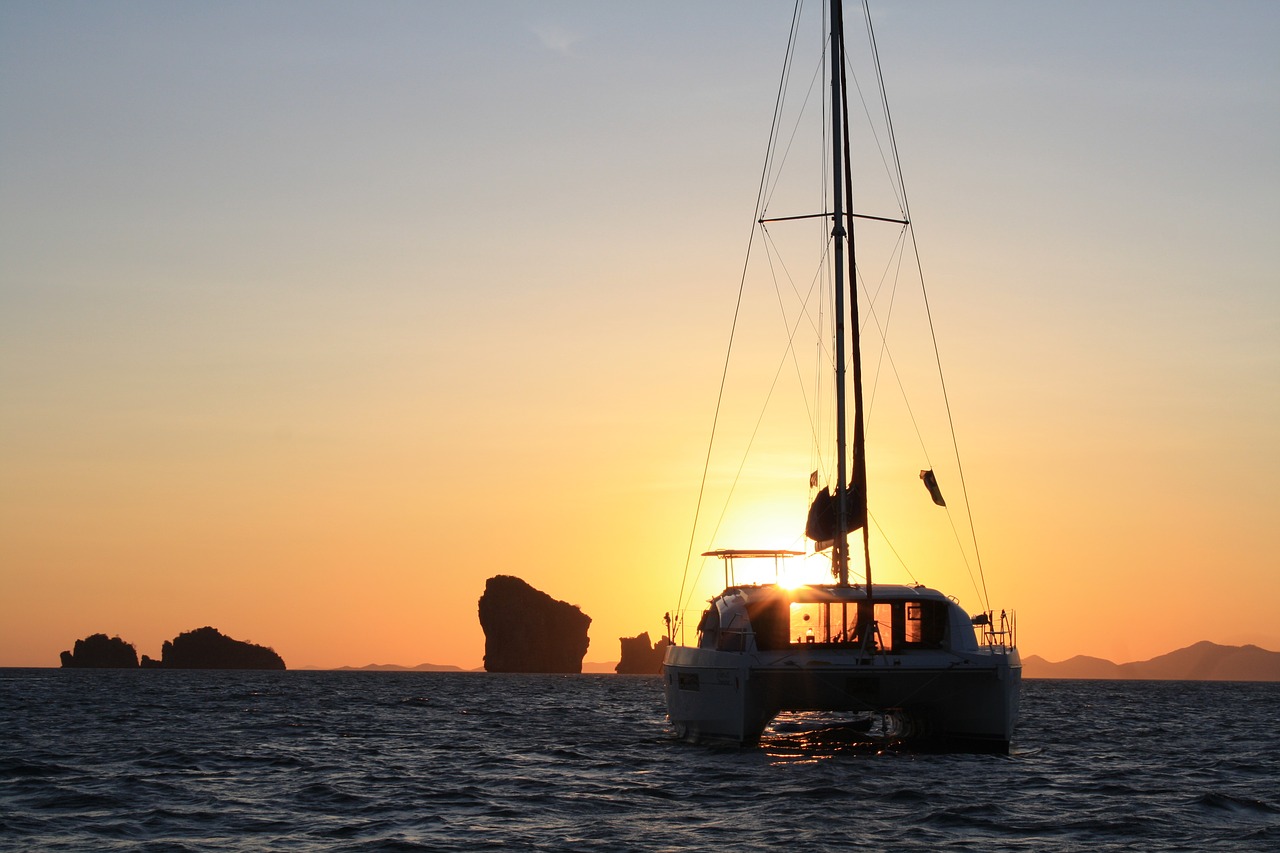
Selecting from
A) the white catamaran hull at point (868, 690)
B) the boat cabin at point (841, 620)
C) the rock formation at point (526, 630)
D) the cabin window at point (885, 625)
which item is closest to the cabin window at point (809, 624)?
the boat cabin at point (841, 620)

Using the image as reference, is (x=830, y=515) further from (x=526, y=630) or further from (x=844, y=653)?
(x=526, y=630)

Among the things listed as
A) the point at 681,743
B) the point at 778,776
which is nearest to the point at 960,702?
the point at 778,776

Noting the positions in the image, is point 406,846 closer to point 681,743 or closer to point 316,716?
point 681,743

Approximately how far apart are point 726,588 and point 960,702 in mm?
5348

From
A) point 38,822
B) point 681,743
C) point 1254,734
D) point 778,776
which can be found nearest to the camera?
point 38,822

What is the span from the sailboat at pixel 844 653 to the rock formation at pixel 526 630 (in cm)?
14913

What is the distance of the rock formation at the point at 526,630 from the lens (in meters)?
177

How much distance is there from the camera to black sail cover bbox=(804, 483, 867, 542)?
28328 millimetres

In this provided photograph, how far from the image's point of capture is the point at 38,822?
19141mm

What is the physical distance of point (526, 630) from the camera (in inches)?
6959

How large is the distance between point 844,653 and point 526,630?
154 m

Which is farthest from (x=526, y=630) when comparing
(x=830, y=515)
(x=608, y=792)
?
(x=608, y=792)

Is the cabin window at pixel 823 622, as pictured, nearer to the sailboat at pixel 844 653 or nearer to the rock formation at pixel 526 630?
the sailboat at pixel 844 653

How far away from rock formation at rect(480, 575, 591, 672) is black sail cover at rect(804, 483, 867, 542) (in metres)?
149
